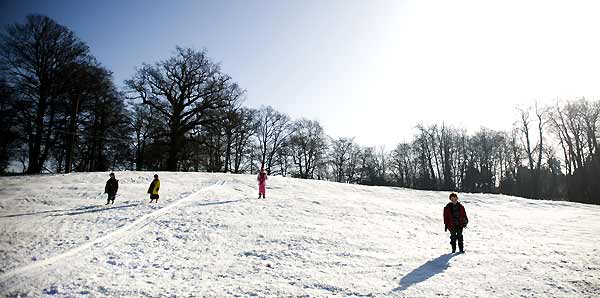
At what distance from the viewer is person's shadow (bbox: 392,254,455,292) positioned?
6384 millimetres

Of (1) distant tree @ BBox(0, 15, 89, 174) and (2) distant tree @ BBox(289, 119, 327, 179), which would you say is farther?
(2) distant tree @ BBox(289, 119, 327, 179)

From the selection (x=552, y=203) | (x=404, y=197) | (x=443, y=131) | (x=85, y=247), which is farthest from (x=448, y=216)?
(x=443, y=131)

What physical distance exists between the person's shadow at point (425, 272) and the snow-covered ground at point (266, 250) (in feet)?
0.10

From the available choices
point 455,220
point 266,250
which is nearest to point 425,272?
point 455,220

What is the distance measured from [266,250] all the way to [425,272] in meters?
4.14

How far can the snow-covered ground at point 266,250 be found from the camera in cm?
599

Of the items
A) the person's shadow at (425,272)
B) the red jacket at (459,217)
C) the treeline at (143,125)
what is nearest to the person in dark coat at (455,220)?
the red jacket at (459,217)

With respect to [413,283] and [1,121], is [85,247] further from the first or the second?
[1,121]

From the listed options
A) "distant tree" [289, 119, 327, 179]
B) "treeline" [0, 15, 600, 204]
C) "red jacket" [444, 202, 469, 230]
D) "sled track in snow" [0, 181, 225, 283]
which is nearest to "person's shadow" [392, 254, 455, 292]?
"red jacket" [444, 202, 469, 230]

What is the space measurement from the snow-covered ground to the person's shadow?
0.03 m

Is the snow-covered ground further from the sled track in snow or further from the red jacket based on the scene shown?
the red jacket

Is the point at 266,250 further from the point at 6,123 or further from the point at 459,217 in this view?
the point at 6,123

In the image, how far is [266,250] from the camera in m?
8.53

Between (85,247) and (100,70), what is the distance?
30.4m
